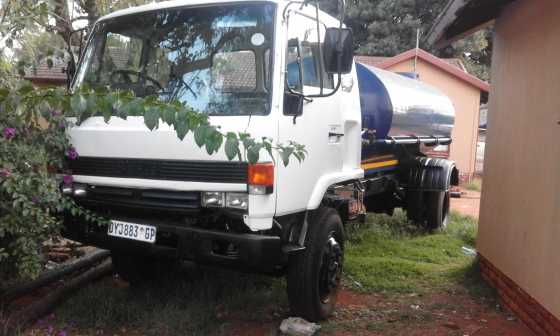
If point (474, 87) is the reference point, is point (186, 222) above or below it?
below

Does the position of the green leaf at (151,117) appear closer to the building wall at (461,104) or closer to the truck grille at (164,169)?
the truck grille at (164,169)

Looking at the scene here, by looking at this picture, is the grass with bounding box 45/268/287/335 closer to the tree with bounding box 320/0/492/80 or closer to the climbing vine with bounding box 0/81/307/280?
the climbing vine with bounding box 0/81/307/280

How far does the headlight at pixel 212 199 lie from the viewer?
11.6 feet

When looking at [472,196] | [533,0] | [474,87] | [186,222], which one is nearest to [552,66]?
[533,0]

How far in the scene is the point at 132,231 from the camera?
381cm

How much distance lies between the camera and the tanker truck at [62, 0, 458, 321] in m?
3.54

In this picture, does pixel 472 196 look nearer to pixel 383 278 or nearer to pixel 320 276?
pixel 383 278

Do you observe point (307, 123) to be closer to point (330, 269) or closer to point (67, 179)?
point (330, 269)

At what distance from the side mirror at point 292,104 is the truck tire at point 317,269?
937mm

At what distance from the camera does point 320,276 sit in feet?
14.1

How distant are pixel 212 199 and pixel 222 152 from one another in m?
0.33

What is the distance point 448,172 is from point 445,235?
99 centimetres

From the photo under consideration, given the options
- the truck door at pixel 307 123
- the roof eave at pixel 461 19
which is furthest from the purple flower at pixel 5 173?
the roof eave at pixel 461 19

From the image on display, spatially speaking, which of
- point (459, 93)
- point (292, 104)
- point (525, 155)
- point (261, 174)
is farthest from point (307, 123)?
point (459, 93)
